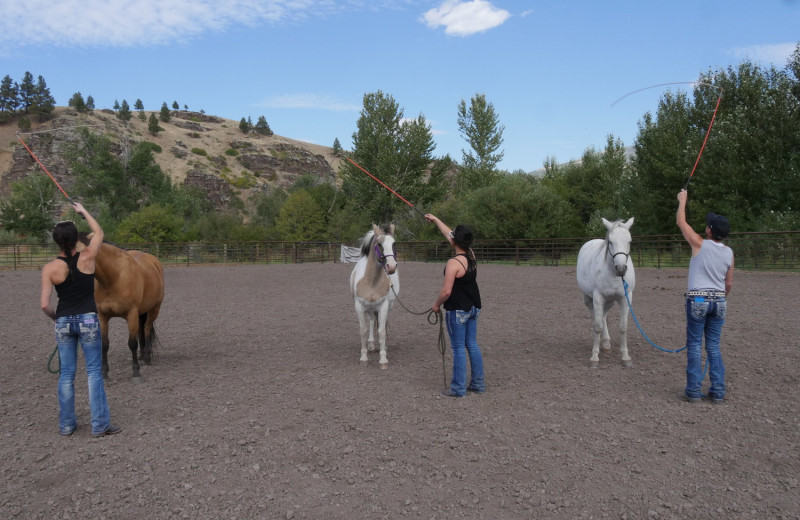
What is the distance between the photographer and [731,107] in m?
23.5

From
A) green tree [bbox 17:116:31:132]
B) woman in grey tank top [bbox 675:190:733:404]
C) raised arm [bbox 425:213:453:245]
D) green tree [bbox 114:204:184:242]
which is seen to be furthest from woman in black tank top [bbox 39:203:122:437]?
green tree [bbox 17:116:31:132]

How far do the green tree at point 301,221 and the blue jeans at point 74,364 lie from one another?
4066cm

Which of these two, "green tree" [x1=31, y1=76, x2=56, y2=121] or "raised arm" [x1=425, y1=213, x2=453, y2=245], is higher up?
"green tree" [x1=31, y1=76, x2=56, y2=121]

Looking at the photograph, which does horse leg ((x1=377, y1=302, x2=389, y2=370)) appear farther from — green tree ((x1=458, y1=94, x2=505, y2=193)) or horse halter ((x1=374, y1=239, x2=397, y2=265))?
green tree ((x1=458, y1=94, x2=505, y2=193))

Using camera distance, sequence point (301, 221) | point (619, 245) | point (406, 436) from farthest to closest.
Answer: point (301, 221) < point (619, 245) < point (406, 436)

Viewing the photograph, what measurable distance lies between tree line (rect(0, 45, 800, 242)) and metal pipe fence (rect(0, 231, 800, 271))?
8.32ft

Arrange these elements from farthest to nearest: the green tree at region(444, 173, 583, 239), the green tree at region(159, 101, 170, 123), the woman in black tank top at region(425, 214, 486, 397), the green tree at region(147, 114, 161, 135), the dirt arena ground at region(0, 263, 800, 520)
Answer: the green tree at region(159, 101, 170, 123) → the green tree at region(147, 114, 161, 135) → the green tree at region(444, 173, 583, 239) → the woman in black tank top at region(425, 214, 486, 397) → the dirt arena ground at region(0, 263, 800, 520)

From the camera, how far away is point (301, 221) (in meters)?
44.5

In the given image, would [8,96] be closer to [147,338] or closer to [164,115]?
[164,115]

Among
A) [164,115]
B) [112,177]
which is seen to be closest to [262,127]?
[164,115]

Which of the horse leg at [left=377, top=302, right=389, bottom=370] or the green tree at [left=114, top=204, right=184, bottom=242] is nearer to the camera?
the horse leg at [left=377, top=302, right=389, bottom=370]

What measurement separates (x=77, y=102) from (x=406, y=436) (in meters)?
101

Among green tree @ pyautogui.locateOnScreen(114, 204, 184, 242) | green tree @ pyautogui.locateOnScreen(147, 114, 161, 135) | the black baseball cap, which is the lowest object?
the black baseball cap

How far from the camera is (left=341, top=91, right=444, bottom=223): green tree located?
130 feet
